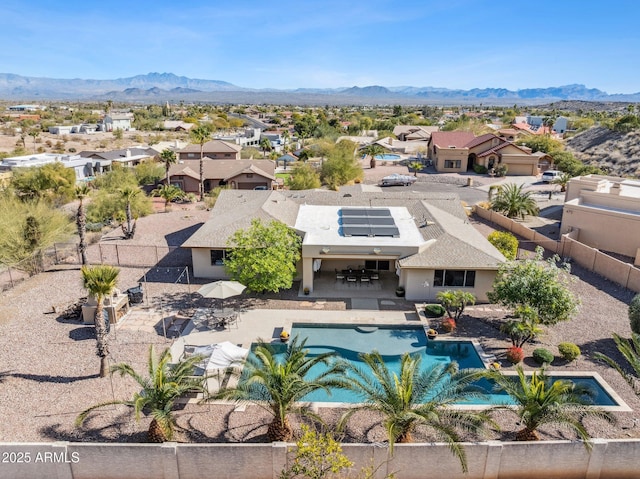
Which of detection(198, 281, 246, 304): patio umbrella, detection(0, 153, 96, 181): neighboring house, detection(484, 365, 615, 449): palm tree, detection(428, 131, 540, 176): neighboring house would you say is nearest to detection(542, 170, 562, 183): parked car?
detection(428, 131, 540, 176): neighboring house

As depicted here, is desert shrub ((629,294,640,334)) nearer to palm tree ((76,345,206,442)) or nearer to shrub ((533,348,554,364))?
shrub ((533,348,554,364))

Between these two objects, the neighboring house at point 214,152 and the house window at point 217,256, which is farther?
the neighboring house at point 214,152

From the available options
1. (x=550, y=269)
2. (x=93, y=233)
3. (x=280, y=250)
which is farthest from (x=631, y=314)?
(x=93, y=233)

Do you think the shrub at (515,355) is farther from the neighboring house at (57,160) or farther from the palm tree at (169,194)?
the neighboring house at (57,160)

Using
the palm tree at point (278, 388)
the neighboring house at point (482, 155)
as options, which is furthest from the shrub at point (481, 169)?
the palm tree at point (278, 388)

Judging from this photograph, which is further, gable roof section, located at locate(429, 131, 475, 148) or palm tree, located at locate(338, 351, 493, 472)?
gable roof section, located at locate(429, 131, 475, 148)

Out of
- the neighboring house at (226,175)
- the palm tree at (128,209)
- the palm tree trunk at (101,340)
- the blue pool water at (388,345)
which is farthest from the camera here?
the neighboring house at (226,175)

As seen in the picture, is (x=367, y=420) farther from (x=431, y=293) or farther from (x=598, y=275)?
(x=598, y=275)
